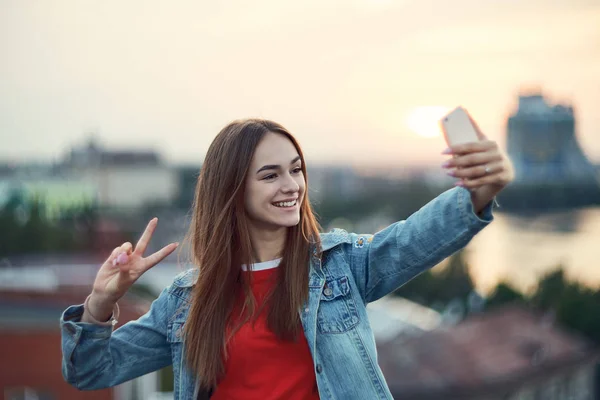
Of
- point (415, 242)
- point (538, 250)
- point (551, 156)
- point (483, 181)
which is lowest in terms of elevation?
point (538, 250)

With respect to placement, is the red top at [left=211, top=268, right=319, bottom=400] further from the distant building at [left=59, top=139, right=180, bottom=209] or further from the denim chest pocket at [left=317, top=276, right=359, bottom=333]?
the distant building at [left=59, top=139, right=180, bottom=209]

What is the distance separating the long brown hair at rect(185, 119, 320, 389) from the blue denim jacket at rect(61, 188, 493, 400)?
0.10ft

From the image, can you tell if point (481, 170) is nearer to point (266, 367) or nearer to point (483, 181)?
point (483, 181)

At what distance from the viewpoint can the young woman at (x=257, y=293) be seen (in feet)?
3.36

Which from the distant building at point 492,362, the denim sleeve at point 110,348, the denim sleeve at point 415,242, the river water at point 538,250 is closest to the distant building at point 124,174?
the river water at point 538,250

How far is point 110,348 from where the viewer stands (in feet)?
3.80

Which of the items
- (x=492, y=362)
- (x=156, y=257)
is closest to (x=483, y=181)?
(x=156, y=257)

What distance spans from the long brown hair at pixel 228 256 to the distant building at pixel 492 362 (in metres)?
11.4

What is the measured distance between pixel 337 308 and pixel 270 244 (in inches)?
7.0

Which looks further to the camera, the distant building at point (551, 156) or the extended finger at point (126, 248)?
the distant building at point (551, 156)

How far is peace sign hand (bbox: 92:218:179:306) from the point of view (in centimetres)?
109

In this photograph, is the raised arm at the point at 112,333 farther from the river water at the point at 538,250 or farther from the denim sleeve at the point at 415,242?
the river water at the point at 538,250

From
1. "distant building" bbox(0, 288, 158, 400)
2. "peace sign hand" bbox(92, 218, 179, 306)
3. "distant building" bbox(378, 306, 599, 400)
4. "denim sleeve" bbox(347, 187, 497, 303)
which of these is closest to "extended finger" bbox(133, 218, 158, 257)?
"peace sign hand" bbox(92, 218, 179, 306)

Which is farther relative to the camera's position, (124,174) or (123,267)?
(124,174)
